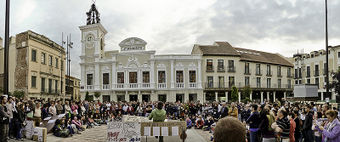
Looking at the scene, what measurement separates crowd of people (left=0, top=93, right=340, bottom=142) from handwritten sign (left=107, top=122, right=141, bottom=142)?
3.08ft

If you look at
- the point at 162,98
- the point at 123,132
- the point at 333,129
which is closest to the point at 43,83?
the point at 162,98

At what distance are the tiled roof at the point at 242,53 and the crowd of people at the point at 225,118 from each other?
15.7 meters

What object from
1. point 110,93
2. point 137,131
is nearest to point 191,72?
point 110,93

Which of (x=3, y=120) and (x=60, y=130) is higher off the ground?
(x=3, y=120)

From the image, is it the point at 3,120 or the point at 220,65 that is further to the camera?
the point at 220,65

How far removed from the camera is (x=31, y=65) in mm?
30750

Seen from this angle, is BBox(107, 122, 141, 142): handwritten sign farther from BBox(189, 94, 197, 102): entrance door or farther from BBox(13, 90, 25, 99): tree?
BBox(189, 94, 197, 102): entrance door

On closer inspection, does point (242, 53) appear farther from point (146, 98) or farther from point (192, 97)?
point (146, 98)

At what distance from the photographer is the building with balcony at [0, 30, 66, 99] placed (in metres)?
30.2

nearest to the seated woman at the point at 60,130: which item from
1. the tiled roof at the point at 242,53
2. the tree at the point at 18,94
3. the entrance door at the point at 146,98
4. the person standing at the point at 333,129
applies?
the person standing at the point at 333,129

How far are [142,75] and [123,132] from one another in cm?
2598

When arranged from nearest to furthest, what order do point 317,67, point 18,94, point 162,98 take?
point 18,94 < point 162,98 < point 317,67

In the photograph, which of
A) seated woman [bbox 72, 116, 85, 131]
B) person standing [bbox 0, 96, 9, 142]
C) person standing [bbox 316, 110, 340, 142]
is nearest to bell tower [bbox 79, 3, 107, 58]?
seated woman [bbox 72, 116, 85, 131]

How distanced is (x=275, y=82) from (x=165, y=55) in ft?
61.7
